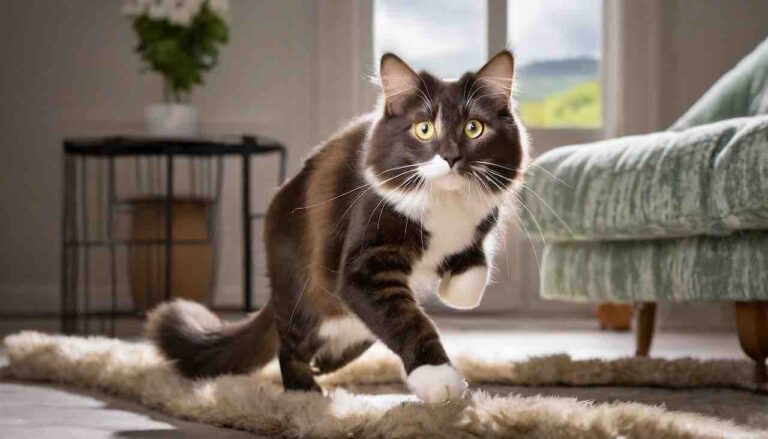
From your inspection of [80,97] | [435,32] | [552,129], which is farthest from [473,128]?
[80,97]

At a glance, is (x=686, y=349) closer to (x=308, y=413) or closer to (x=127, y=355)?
(x=127, y=355)

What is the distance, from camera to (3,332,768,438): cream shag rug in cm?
117

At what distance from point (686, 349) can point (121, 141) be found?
6.14 feet

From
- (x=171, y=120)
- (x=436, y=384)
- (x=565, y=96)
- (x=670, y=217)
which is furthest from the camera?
(x=565, y=96)

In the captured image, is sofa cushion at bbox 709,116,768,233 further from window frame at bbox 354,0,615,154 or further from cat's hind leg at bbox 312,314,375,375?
window frame at bbox 354,0,615,154

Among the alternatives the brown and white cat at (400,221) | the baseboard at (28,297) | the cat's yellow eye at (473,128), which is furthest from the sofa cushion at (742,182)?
the baseboard at (28,297)

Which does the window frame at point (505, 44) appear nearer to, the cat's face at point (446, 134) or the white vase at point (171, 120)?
the white vase at point (171, 120)

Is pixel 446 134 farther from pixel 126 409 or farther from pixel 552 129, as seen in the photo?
pixel 552 129

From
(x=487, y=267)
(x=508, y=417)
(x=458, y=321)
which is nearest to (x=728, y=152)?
(x=487, y=267)

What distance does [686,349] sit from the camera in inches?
118

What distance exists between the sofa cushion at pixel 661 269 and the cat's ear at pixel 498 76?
657 millimetres

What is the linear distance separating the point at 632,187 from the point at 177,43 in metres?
2.02

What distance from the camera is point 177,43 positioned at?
11.5 ft

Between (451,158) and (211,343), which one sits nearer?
(451,158)
